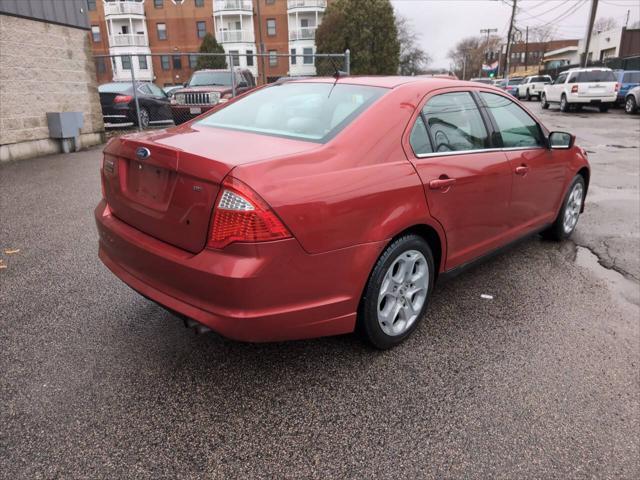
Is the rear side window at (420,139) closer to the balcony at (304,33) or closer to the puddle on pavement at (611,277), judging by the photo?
the puddle on pavement at (611,277)

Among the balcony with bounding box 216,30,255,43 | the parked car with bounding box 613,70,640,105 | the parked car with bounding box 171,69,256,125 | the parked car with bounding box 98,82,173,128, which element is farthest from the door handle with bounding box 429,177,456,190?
the balcony with bounding box 216,30,255,43

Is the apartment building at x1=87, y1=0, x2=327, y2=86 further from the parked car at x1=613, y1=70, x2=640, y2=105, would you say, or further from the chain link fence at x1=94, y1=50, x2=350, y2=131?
the chain link fence at x1=94, y1=50, x2=350, y2=131

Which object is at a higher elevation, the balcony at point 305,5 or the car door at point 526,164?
the balcony at point 305,5

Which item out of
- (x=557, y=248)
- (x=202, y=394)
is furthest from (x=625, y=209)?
(x=202, y=394)

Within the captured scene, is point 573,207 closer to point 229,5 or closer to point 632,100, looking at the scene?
point 632,100

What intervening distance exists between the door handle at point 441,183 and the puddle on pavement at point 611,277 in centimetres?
192

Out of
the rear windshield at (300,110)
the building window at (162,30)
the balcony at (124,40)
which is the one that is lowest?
the rear windshield at (300,110)

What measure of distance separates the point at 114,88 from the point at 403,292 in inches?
528

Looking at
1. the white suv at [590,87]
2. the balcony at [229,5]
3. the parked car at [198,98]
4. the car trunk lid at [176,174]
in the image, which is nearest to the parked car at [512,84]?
the white suv at [590,87]

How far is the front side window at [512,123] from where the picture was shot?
12.7ft

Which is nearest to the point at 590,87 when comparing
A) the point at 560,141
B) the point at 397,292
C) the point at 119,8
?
the point at 560,141

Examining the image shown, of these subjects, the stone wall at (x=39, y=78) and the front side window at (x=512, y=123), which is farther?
the stone wall at (x=39, y=78)

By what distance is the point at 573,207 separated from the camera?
5.17 m

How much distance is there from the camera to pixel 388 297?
2.95 meters
